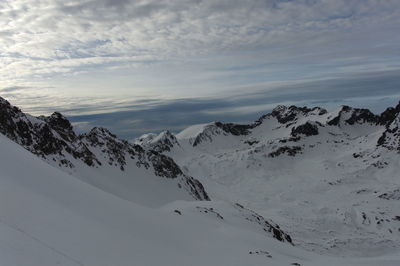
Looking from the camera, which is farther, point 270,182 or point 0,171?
point 270,182

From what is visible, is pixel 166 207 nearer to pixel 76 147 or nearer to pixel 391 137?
pixel 76 147

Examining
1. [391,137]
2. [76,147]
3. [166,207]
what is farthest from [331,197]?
[76,147]

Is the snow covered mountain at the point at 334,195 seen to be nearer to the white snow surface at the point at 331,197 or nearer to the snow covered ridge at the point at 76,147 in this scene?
the white snow surface at the point at 331,197

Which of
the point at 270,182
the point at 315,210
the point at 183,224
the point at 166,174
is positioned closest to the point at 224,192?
the point at 270,182

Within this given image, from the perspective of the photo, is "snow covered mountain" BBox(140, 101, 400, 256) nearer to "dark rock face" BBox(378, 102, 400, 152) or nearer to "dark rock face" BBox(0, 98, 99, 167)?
"dark rock face" BBox(378, 102, 400, 152)

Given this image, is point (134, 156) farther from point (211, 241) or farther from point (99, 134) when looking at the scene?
point (211, 241)

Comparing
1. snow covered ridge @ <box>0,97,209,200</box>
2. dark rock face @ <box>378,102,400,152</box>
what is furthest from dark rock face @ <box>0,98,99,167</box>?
dark rock face @ <box>378,102,400,152</box>
